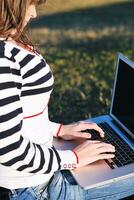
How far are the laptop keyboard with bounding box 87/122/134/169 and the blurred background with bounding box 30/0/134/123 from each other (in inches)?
43.0

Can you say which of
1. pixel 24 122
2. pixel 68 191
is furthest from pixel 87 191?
pixel 24 122

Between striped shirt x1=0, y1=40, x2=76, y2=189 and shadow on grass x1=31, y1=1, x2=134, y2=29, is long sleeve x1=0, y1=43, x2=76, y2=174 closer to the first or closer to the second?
striped shirt x1=0, y1=40, x2=76, y2=189

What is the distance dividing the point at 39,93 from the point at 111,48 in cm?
747

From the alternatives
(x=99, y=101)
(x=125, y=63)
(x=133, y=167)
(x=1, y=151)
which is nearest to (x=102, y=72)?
(x=99, y=101)

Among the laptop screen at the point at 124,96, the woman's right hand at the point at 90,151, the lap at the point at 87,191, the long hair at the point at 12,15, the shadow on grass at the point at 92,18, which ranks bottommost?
the lap at the point at 87,191

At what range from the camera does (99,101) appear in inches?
275

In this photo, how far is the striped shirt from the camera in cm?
304

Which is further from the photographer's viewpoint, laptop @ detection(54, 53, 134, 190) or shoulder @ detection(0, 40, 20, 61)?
laptop @ detection(54, 53, 134, 190)

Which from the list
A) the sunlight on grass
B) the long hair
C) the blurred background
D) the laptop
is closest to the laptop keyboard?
the laptop

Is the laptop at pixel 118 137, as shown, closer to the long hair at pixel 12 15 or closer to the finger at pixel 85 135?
the finger at pixel 85 135

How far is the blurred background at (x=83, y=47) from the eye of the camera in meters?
7.01

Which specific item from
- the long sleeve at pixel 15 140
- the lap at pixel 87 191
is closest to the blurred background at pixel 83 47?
the long sleeve at pixel 15 140

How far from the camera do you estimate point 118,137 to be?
4.18 metres

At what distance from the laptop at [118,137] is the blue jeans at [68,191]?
0.05m
